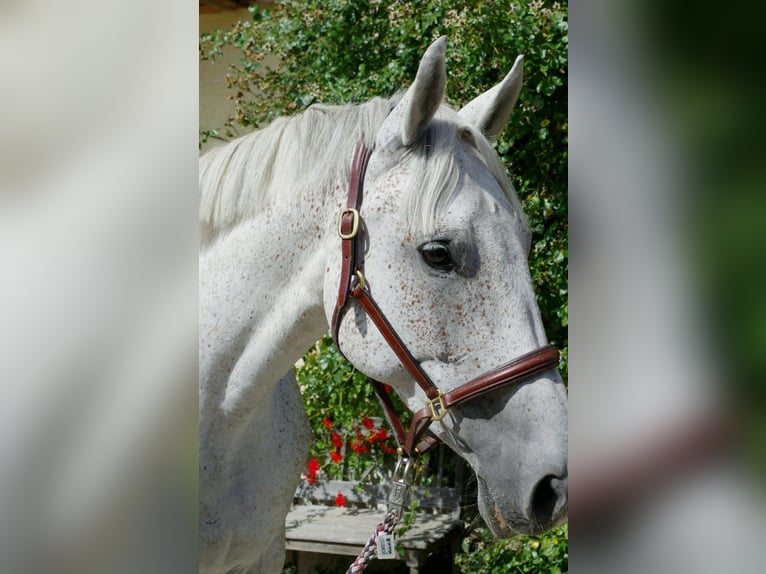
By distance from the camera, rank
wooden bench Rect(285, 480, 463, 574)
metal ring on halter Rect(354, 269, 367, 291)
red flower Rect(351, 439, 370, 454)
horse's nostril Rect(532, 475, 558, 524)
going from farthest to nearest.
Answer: red flower Rect(351, 439, 370, 454), wooden bench Rect(285, 480, 463, 574), metal ring on halter Rect(354, 269, 367, 291), horse's nostril Rect(532, 475, 558, 524)

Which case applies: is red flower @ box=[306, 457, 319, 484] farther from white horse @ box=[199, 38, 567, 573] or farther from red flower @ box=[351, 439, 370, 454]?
white horse @ box=[199, 38, 567, 573]

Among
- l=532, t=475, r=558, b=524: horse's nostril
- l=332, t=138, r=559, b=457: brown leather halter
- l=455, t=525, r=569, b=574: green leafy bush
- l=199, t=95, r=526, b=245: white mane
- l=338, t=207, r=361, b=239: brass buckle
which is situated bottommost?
l=455, t=525, r=569, b=574: green leafy bush

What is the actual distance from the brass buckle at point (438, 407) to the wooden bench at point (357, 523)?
6.22 ft

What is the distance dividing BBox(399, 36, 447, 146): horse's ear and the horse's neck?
0.23 meters

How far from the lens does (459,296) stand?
1.20 metres

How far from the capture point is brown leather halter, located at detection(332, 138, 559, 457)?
1.15m

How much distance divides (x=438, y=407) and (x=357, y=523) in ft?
7.04

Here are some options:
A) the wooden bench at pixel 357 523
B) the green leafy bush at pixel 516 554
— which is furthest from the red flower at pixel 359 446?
the green leafy bush at pixel 516 554

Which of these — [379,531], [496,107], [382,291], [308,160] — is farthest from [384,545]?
[496,107]

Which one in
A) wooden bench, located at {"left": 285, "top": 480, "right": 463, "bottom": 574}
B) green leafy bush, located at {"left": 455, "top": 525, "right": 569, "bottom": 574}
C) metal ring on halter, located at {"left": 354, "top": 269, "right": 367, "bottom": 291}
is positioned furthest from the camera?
wooden bench, located at {"left": 285, "top": 480, "right": 463, "bottom": 574}

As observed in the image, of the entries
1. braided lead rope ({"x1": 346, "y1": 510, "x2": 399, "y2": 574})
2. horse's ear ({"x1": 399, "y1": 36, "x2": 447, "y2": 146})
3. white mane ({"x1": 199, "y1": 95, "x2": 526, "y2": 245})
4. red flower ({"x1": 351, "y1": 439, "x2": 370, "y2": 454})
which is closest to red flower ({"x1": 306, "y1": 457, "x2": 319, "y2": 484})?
red flower ({"x1": 351, "y1": 439, "x2": 370, "y2": 454})

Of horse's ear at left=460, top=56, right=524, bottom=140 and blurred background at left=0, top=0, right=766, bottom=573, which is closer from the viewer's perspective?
blurred background at left=0, top=0, right=766, bottom=573
